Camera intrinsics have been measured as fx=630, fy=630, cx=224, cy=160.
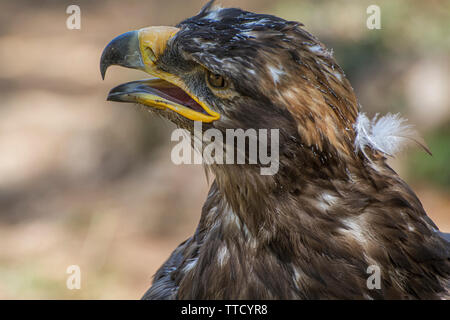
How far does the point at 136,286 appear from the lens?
6820 millimetres

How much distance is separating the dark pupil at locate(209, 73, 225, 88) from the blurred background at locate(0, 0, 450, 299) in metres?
4.44

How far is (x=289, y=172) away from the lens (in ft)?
8.58

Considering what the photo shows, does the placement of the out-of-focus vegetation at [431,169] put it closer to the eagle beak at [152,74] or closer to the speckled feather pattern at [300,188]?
the speckled feather pattern at [300,188]

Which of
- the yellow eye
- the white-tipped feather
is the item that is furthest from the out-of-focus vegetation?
the yellow eye

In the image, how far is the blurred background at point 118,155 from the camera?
725 centimetres

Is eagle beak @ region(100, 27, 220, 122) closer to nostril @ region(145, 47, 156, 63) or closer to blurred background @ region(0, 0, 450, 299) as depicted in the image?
nostril @ region(145, 47, 156, 63)

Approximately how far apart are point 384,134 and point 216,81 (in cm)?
91

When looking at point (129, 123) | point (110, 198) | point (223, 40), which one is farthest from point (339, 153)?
point (129, 123)

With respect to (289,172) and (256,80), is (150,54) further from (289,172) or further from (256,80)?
(289,172)

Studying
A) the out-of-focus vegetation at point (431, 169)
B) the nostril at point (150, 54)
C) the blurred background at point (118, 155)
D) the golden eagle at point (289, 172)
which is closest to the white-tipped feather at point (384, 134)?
the golden eagle at point (289, 172)

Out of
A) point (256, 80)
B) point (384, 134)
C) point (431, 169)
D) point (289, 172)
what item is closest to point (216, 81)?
point (256, 80)

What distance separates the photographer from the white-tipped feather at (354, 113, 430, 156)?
276 centimetres

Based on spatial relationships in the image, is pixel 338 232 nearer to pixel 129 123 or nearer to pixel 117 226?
pixel 117 226

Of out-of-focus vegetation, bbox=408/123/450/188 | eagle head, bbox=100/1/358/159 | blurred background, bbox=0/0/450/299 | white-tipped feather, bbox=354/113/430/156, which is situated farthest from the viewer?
out-of-focus vegetation, bbox=408/123/450/188
